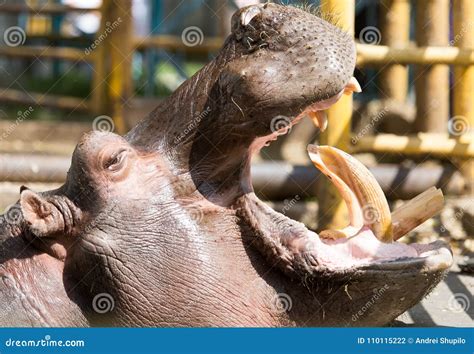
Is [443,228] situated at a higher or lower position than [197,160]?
lower

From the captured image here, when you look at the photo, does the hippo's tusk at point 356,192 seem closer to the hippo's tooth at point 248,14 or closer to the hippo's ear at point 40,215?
the hippo's tooth at point 248,14

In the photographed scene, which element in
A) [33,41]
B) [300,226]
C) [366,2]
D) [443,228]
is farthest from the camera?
[33,41]

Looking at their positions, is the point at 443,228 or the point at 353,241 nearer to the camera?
the point at 353,241

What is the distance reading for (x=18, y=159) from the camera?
6.24 meters

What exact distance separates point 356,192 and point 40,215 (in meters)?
0.98

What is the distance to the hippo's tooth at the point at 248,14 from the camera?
2787 mm

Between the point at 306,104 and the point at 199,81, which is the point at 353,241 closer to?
the point at 306,104

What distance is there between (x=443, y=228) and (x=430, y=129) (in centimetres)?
135

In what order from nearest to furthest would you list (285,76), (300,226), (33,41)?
(285,76)
(300,226)
(33,41)

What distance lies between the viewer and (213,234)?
279 centimetres

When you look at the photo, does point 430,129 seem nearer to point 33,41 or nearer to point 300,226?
point 300,226

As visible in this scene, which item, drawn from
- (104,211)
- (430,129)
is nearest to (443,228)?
(430,129)

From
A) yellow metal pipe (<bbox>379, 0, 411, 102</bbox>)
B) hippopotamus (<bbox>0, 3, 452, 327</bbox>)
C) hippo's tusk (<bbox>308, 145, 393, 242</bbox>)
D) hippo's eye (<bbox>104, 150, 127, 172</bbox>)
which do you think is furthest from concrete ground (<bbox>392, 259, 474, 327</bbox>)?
yellow metal pipe (<bbox>379, 0, 411, 102</bbox>)

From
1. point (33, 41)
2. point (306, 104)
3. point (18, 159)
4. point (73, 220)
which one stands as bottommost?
point (33, 41)
